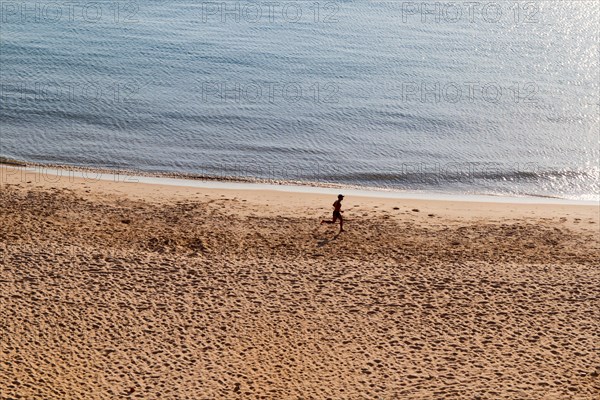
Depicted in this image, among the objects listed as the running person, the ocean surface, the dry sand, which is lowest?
the dry sand

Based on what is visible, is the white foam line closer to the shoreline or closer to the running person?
the shoreline

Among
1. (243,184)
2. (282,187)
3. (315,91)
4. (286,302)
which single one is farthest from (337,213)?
(315,91)

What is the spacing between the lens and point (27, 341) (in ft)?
53.1

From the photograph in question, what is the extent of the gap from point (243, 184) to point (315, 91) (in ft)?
34.4

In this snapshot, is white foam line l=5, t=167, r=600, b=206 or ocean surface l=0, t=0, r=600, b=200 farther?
ocean surface l=0, t=0, r=600, b=200

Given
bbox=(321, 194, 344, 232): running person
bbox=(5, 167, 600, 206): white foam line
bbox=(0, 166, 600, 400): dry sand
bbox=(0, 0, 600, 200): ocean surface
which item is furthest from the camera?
bbox=(0, 0, 600, 200): ocean surface

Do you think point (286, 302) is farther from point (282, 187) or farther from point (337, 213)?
point (282, 187)

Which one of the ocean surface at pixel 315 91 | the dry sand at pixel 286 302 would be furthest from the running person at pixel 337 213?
the ocean surface at pixel 315 91

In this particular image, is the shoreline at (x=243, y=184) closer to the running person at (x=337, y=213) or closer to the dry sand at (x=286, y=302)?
the dry sand at (x=286, y=302)

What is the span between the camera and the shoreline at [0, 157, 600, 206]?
88.2ft

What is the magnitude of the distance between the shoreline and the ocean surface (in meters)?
0.48

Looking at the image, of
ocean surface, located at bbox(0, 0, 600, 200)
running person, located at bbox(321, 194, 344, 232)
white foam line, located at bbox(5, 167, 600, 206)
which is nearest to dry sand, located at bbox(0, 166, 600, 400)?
running person, located at bbox(321, 194, 344, 232)

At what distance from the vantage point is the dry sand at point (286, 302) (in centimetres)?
1544

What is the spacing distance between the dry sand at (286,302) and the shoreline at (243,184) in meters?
2.55
